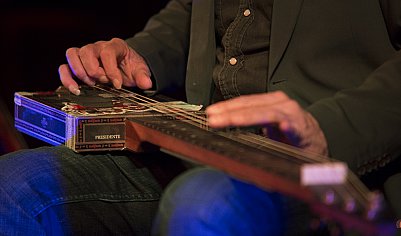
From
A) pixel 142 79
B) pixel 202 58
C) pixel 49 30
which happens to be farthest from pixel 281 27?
pixel 49 30

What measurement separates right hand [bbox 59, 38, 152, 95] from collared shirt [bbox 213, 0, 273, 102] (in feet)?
0.69

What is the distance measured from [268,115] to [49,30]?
2019 millimetres

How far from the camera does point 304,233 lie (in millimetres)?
1110

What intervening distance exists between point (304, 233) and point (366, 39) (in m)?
0.37

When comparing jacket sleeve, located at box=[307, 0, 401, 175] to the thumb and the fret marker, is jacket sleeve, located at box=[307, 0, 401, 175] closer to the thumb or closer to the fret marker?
the fret marker

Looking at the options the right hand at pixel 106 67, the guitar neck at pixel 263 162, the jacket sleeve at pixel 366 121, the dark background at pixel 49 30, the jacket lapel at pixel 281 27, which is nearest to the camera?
the guitar neck at pixel 263 162

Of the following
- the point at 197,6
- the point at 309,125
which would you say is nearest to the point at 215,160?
the point at 309,125

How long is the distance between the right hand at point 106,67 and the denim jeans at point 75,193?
19cm

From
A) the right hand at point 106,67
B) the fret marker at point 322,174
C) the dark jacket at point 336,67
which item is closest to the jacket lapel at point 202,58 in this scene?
the dark jacket at point 336,67

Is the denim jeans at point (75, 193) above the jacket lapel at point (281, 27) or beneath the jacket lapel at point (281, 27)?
beneath

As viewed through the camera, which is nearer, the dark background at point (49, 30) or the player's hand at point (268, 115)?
the player's hand at point (268, 115)

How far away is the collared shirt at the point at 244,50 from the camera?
1.41 m

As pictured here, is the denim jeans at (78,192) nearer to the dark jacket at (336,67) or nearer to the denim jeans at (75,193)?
the denim jeans at (75,193)

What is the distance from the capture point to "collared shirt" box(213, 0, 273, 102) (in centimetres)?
141
